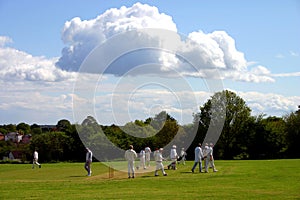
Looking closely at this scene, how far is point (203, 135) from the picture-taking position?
79875 mm

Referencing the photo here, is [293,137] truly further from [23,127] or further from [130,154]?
[23,127]

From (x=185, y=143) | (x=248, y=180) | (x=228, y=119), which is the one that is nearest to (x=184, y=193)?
(x=248, y=180)

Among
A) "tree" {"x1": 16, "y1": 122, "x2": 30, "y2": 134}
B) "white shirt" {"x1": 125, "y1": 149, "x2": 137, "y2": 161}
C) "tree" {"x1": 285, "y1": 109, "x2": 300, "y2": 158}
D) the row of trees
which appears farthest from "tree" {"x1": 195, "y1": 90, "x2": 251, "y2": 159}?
"tree" {"x1": 16, "y1": 122, "x2": 30, "y2": 134}

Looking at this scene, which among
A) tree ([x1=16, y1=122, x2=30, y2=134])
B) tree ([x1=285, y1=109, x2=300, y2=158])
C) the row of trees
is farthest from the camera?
tree ([x1=16, y1=122, x2=30, y2=134])

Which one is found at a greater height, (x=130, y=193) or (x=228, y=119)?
(x=228, y=119)

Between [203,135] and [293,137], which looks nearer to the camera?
[293,137]

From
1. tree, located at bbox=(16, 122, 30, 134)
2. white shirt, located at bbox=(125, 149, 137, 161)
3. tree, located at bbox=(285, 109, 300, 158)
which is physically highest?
tree, located at bbox=(16, 122, 30, 134)

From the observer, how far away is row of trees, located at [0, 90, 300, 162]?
69562mm

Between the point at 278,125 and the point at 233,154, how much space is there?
8373 millimetres

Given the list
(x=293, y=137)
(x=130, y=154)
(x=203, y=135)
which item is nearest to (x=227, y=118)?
(x=203, y=135)

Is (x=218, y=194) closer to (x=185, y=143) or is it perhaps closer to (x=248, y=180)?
(x=248, y=180)

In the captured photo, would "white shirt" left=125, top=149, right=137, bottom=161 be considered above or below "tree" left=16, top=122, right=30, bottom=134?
below

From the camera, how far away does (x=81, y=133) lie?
76875mm

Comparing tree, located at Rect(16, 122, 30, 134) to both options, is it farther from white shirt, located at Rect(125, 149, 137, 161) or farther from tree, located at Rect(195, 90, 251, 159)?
white shirt, located at Rect(125, 149, 137, 161)
